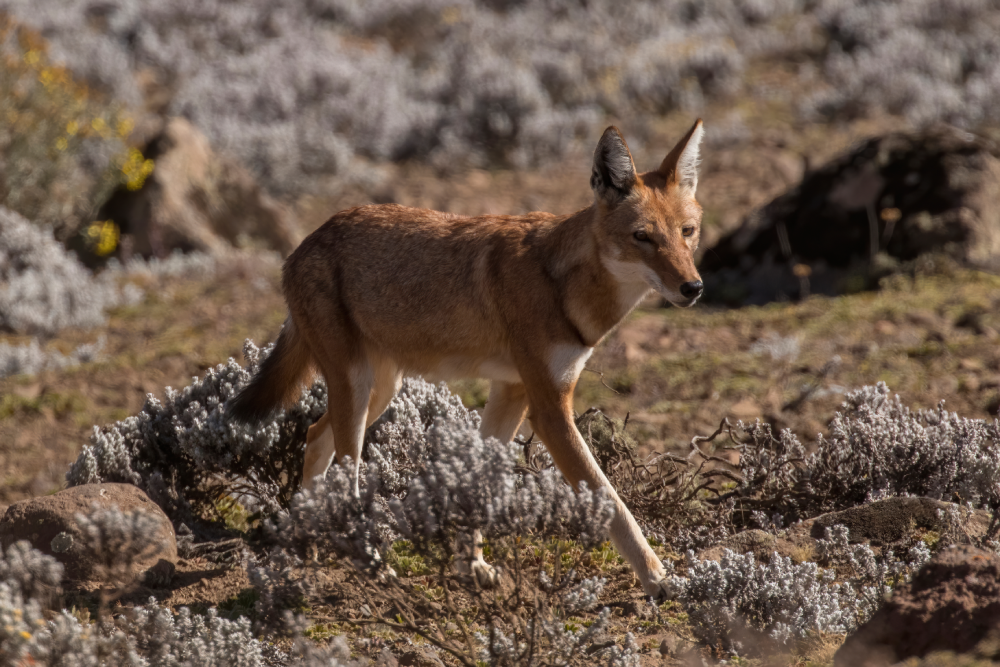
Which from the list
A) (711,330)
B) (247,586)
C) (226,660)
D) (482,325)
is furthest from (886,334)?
(226,660)

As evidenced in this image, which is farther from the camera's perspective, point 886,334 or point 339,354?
point 886,334

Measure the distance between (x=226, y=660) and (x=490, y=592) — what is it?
115 centimetres

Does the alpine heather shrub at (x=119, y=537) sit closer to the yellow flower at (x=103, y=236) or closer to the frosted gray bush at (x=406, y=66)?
the yellow flower at (x=103, y=236)

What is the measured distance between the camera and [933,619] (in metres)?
2.90

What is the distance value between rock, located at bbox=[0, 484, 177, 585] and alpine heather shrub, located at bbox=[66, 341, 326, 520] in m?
0.65

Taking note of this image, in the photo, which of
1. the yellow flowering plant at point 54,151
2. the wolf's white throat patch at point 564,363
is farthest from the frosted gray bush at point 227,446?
the yellow flowering plant at point 54,151

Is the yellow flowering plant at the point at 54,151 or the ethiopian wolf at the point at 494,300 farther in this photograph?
the yellow flowering plant at the point at 54,151

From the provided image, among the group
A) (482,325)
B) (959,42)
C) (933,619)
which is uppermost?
(959,42)

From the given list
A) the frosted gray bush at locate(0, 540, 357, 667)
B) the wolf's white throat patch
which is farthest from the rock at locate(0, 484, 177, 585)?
the wolf's white throat patch

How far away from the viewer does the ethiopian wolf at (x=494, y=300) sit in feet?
13.9

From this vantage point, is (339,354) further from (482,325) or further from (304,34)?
(304,34)

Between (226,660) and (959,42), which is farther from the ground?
(959,42)

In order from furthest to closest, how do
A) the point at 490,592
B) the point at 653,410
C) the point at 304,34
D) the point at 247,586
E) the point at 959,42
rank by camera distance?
the point at 304,34
the point at 959,42
the point at 653,410
the point at 247,586
the point at 490,592

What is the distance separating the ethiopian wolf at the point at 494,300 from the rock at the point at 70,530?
0.76 meters
